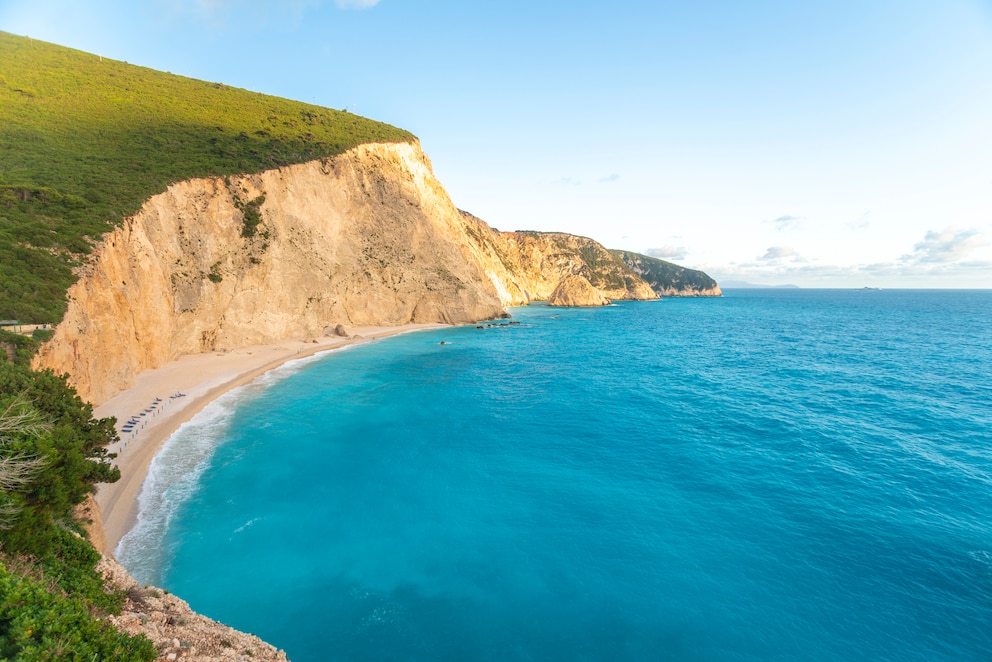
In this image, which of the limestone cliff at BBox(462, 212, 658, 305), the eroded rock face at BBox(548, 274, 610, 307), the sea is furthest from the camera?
the eroded rock face at BBox(548, 274, 610, 307)

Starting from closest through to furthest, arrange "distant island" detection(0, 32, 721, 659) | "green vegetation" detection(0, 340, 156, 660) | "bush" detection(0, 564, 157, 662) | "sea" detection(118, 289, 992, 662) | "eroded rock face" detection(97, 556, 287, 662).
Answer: "bush" detection(0, 564, 157, 662), "green vegetation" detection(0, 340, 156, 660), "eroded rock face" detection(97, 556, 287, 662), "sea" detection(118, 289, 992, 662), "distant island" detection(0, 32, 721, 659)

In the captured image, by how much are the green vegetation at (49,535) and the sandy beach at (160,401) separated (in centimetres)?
443

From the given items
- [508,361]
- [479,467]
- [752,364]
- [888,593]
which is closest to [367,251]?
[508,361]

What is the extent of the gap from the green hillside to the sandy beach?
8.36m

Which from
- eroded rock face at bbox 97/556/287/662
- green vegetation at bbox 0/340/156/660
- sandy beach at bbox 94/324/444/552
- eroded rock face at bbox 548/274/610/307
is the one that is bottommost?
sandy beach at bbox 94/324/444/552

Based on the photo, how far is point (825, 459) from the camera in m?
25.1

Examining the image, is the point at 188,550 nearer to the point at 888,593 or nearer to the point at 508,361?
the point at 888,593

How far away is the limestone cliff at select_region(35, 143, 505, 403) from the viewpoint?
107ft

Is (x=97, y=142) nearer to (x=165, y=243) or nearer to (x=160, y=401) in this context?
(x=165, y=243)

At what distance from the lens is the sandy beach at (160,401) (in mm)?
20156

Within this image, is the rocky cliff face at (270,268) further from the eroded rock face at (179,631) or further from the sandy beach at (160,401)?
the eroded rock face at (179,631)

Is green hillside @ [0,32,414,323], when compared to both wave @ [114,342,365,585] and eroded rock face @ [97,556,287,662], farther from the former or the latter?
eroded rock face @ [97,556,287,662]

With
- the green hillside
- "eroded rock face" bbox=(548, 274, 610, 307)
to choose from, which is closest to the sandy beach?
the green hillside

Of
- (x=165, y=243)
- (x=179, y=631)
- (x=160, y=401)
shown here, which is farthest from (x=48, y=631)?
(x=165, y=243)
